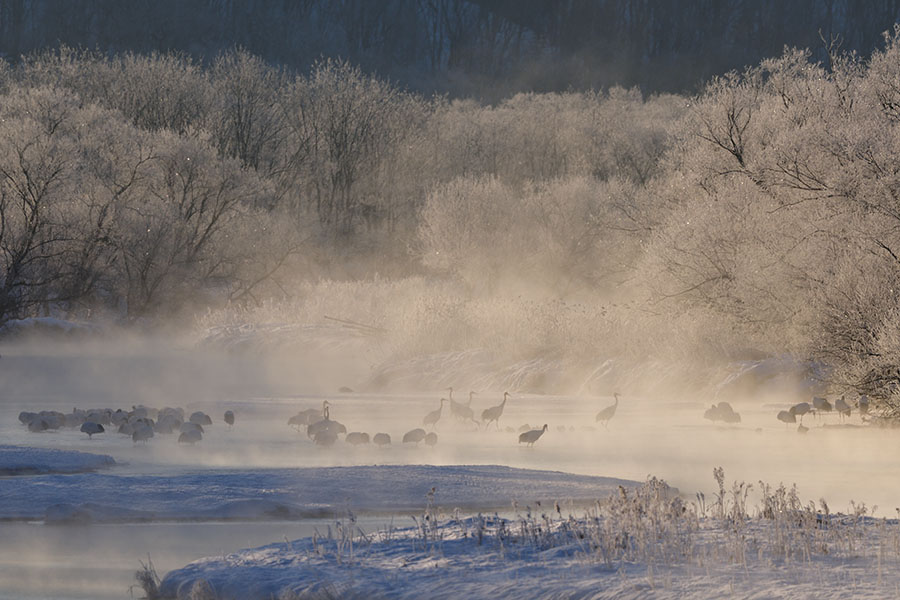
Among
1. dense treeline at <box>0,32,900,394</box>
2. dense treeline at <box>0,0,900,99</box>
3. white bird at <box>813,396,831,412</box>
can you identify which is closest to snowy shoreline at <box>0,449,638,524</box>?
dense treeline at <box>0,32,900,394</box>

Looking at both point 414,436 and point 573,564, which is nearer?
point 573,564

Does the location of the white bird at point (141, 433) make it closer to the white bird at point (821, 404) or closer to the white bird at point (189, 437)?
the white bird at point (189, 437)

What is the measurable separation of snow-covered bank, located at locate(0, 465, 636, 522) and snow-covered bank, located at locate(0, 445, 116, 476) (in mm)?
861

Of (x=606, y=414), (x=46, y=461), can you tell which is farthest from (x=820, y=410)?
(x=46, y=461)

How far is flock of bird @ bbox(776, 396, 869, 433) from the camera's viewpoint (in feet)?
61.8

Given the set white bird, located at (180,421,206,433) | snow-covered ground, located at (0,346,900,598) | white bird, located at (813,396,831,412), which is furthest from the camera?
white bird, located at (813,396,831,412)

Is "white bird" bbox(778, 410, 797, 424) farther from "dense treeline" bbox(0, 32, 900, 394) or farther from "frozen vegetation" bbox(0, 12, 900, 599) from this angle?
"dense treeline" bbox(0, 32, 900, 394)

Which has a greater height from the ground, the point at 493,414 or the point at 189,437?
the point at 493,414

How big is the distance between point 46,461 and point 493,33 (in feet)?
416

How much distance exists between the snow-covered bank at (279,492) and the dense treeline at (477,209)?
27.0 ft

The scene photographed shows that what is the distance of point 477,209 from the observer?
2133 inches

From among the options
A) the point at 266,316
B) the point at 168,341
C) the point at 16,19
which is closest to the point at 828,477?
the point at 266,316

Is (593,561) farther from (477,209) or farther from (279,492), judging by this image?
(477,209)

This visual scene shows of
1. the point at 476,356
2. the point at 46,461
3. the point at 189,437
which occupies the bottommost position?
the point at 46,461
